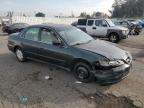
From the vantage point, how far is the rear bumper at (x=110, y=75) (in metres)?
5.32

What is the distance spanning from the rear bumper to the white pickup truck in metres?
9.15

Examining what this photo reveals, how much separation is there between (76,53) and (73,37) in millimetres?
894

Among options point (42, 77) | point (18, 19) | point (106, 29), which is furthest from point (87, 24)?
point (18, 19)

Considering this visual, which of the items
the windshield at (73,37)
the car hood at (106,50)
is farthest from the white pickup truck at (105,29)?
the car hood at (106,50)

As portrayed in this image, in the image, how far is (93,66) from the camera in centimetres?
550

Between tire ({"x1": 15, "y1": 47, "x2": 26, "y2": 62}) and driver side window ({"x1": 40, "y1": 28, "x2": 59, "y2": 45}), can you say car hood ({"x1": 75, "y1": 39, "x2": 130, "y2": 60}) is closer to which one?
driver side window ({"x1": 40, "y1": 28, "x2": 59, "y2": 45})

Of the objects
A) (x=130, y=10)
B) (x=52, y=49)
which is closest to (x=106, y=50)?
(x=52, y=49)

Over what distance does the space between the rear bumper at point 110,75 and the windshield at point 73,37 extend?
4.42ft

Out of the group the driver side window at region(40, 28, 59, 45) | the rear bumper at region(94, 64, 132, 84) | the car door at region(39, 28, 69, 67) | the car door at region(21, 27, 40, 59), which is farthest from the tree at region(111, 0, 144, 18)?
the rear bumper at region(94, 64, 132, 84)

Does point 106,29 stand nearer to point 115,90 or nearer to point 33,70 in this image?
point 33,70

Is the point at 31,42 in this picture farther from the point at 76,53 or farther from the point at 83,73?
the point at 83,73

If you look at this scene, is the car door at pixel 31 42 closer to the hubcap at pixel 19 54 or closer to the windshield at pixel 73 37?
the hubcap at pixel 19 54

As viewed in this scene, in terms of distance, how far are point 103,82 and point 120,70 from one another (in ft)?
1.73

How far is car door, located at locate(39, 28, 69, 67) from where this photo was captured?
6221 millimetres
